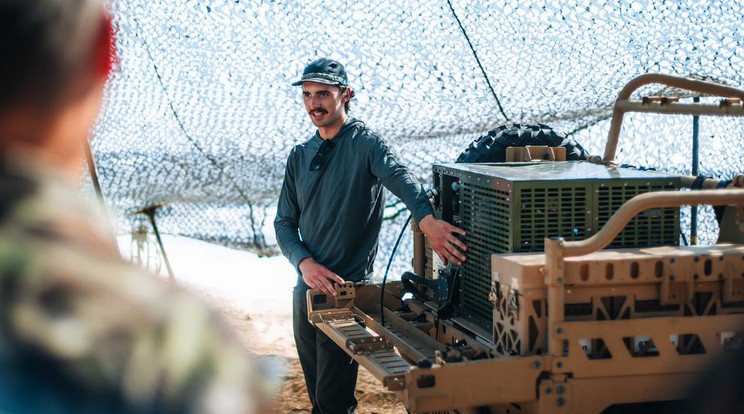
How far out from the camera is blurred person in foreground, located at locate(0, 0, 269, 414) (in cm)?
66

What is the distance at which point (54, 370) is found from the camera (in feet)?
2.18

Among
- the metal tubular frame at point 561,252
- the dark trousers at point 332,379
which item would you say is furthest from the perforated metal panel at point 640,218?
the dark trousers at point 332,379

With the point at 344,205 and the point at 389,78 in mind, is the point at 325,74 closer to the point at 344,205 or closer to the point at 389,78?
the point at 344,205

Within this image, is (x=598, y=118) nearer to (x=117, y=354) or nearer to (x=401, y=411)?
(x=401, y=411)

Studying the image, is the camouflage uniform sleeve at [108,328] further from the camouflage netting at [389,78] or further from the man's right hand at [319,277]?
the camouflage netting at [389,78]

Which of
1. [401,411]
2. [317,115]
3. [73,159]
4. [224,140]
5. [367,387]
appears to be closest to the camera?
[73,159]

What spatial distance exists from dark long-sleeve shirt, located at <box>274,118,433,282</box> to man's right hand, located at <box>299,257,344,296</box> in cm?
13

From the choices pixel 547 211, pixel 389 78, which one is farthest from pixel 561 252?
pixel 389 78

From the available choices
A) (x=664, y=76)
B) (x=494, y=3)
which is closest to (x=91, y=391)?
(x=664, y=76)

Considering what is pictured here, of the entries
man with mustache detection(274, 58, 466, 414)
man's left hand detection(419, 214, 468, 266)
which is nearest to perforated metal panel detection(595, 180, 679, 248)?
man's left hand detection(419, 214, 468, 266)

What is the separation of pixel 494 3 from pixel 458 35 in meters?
0.33

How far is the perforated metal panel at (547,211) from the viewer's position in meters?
3.47

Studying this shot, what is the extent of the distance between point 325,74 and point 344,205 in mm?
682

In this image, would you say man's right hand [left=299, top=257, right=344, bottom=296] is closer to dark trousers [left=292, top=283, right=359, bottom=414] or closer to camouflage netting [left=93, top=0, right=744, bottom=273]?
dark trousers [left=292, top=283, right=359, bottom=414]
